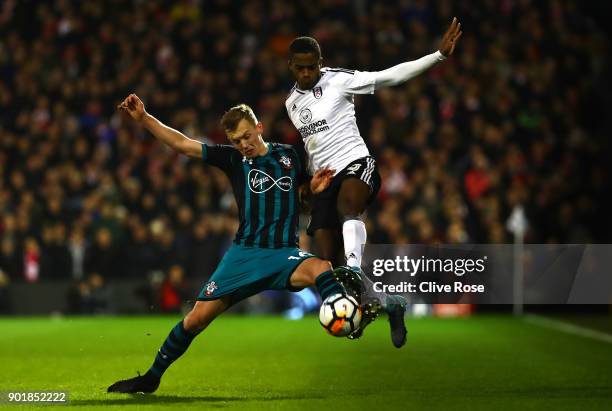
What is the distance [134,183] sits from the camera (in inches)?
846

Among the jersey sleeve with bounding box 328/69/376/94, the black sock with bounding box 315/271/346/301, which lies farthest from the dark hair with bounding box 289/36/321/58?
the black sock with bounding box 315/271/346/301

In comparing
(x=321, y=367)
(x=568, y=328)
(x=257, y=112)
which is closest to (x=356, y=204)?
(x=321, y=367)

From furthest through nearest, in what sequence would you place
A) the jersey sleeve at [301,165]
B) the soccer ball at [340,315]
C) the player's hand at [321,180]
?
the jersey sleeve at [301,165]
the player's hand at [321,180]
the soccer ball at [340,315]

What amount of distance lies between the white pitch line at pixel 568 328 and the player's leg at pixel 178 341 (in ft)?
23.4

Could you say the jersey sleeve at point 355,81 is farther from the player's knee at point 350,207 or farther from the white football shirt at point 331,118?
the player's knee at point 350,207

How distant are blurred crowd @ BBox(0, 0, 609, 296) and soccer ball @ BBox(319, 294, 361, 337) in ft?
35.7

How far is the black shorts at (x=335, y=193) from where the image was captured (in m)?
9.60

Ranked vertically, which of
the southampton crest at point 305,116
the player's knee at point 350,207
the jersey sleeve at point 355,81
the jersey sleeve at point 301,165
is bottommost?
the player's knee at point 350,207

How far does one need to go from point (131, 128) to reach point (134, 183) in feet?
5.45

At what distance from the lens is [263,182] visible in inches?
349

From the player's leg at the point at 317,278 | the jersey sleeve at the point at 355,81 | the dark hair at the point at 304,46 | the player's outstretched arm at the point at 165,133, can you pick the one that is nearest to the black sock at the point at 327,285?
the player's leg at the point at 317,278

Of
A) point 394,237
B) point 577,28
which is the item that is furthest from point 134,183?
point 577,28

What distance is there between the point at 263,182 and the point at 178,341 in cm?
134

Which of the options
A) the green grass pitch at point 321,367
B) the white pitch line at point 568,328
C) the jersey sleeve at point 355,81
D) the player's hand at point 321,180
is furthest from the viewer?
the white pitch line at point 568,328
